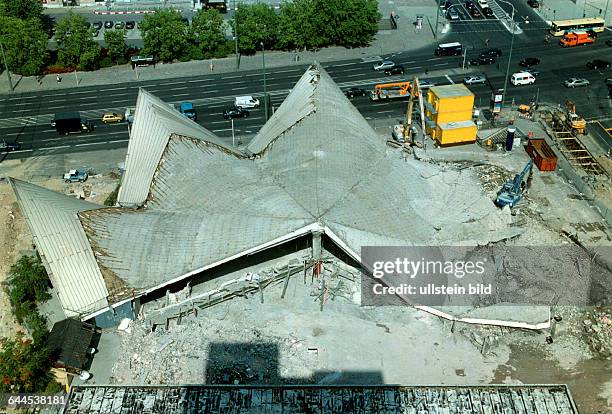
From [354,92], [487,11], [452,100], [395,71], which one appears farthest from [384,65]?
[487,11]

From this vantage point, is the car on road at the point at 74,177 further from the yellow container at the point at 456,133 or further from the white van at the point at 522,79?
the white van at the point at 522,79

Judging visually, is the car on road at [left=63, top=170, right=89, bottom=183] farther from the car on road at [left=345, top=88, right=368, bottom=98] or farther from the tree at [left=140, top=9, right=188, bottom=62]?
the car on road at [left=345, top=88, right=368, bottom=98]

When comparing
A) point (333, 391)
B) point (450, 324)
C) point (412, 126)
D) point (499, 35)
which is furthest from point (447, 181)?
point (499, 35)

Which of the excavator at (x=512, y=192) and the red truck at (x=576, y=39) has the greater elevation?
the excavator at (x=512, y=192)

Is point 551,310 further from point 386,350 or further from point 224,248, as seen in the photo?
point 224,248

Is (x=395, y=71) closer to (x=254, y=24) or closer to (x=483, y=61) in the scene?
(x=483, y=61)

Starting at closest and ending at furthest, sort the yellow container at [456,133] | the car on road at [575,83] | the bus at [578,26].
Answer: the yellow container at [456,133] < the car on road at [575,83] < the bus at [578,26]

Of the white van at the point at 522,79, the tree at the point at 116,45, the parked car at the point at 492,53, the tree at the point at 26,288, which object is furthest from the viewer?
the tree at the point at 116,45

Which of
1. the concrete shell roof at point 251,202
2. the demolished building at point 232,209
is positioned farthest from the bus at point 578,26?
the demolished building at point 232,209
